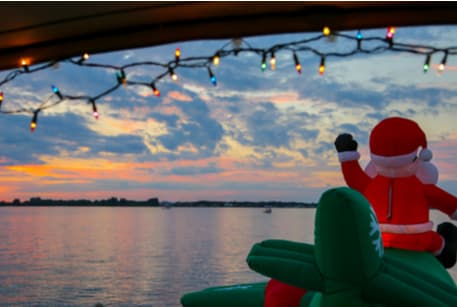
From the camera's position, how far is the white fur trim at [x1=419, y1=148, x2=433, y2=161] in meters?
1.58

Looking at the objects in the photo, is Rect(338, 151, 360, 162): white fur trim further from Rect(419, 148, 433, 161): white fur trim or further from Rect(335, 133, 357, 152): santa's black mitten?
Rect(419, 148, 433, 161): white fur trim

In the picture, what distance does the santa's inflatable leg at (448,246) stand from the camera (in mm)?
1570

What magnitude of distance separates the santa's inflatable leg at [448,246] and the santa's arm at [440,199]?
0.16 ft

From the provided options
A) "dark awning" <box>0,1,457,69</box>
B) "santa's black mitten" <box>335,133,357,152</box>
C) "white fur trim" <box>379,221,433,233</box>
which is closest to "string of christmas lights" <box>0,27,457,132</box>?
"dark awning" <box>0,1,457,69</box>

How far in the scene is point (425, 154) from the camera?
5.17ft

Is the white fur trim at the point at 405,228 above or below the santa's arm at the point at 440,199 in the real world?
below

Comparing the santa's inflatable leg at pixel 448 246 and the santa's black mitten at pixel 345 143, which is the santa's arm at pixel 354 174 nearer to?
the santa's black mitten at pixel 345 143

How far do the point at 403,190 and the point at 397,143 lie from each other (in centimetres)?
13

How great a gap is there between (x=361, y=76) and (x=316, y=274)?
208 cm

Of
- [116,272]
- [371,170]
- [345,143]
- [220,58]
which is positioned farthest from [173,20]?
[116,272]

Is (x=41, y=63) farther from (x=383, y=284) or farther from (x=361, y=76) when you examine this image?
(x=383, y=284)

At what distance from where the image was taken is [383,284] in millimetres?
1042

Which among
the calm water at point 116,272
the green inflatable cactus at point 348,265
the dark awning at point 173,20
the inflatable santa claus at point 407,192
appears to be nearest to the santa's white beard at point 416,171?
the inflatable santa claus at point 407,192

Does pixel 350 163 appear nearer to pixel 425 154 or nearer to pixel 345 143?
pixel 345 143
